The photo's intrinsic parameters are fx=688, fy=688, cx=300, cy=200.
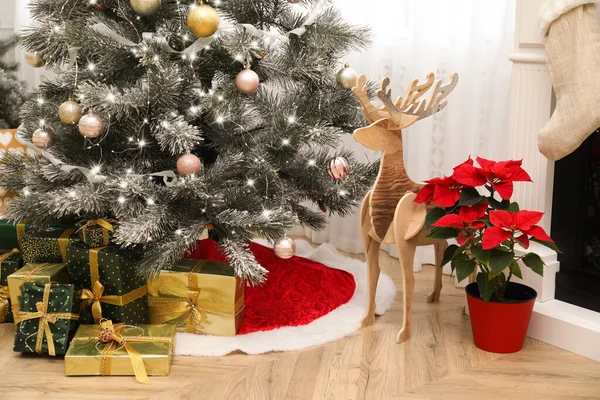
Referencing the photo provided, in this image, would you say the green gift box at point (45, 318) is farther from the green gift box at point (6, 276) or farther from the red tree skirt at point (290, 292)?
the red tree skirt at point (290, 292)

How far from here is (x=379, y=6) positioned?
8.66 feet

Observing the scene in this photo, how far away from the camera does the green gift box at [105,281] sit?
1925mm

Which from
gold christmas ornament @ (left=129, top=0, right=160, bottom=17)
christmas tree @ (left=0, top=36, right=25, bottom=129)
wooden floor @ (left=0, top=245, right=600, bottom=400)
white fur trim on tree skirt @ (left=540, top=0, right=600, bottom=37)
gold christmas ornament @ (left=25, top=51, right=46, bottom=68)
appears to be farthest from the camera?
christmas tree @ (left=0, top=36, right=25, bottom=129)

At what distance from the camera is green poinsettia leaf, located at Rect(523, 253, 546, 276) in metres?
1.82

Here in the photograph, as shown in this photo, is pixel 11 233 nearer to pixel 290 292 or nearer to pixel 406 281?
pixel 290 292

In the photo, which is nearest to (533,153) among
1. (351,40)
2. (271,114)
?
(351,40)

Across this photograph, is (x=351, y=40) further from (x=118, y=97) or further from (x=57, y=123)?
(x=57, y=123)

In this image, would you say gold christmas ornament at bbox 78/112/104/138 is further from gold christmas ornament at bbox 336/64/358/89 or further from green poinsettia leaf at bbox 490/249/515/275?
green poinsettia leaf at bbox 490/249/515/275

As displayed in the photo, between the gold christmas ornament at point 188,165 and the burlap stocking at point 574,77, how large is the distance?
3.18 feet

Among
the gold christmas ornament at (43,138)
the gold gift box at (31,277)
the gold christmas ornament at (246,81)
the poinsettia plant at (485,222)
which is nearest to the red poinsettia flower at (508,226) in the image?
the poinsettia plant at (485,222)

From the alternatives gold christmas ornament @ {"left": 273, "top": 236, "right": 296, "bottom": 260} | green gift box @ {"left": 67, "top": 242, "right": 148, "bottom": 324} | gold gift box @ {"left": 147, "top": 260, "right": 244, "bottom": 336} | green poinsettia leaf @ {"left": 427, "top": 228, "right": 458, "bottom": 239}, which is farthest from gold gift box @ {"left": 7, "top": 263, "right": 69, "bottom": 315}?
green poinsettia leaf @ {"left": 427, "top": 228, "right": 458, "bottom": 239}

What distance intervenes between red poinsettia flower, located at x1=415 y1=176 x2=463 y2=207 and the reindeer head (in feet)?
0.52

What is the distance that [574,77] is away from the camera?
183 cm

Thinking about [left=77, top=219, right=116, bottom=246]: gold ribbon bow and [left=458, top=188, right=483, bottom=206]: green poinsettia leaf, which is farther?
[left=77, top=219, right=116, bottom=246]: gold ribbon bow
